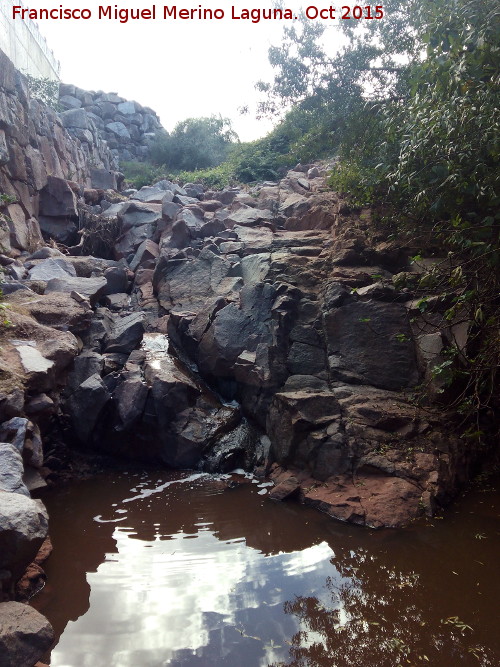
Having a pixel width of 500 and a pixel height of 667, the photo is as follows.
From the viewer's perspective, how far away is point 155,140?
78.3ft

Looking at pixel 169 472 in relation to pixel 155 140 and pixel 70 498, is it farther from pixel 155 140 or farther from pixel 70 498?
pixel 155 140

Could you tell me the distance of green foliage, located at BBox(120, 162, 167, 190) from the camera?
1902cm

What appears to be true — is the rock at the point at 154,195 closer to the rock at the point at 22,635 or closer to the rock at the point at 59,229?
the rock at the point at 59,229

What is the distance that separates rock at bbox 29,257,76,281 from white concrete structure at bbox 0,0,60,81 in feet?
18.1

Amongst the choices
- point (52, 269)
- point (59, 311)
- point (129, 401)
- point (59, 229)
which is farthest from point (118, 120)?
point (129, 401)

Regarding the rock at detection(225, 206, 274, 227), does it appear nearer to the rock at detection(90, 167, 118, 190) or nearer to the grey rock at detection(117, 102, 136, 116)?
the rock at detection(90, 167, 118, 190)

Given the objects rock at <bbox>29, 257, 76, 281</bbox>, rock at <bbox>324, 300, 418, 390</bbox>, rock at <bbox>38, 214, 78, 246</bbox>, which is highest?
rock at <bbox>38, 214, 78, 246</bbox>

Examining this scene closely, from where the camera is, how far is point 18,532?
11.0 feet

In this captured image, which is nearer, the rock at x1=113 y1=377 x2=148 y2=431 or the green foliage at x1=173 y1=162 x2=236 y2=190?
the rock at x1=113 y1=377 x2=148 y2=431

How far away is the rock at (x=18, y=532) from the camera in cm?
335

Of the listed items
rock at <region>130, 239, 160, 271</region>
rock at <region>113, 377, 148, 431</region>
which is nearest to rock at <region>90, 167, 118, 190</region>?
rock at <region>130, 239, 160, 271</region>

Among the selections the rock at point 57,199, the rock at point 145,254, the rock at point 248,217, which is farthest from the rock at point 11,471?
the rock at point 57,199

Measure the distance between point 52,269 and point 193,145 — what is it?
15212 millimetres

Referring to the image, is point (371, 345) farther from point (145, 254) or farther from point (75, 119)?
point (75, 119)
